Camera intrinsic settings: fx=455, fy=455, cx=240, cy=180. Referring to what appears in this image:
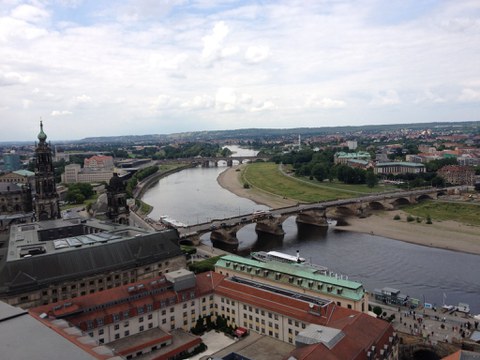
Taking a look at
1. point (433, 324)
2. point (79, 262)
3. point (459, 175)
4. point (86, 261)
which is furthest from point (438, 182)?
point (79, 262)

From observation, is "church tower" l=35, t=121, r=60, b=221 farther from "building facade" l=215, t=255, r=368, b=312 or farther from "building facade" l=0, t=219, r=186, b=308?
"building facade" l=215, t=255, r=368, b=312

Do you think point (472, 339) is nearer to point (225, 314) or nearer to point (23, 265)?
point (225, 314)

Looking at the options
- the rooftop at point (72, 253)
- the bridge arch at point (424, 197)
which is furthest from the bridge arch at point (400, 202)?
the rooftop at point (72, 253)

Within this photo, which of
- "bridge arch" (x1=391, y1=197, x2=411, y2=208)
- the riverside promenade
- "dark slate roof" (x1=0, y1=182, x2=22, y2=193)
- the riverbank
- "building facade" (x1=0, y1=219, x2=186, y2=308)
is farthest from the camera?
the riverbank

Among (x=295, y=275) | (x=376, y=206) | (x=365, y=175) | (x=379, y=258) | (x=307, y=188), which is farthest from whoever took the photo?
(x=365, y=175)

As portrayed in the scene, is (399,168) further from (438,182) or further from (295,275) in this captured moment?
(295,275)

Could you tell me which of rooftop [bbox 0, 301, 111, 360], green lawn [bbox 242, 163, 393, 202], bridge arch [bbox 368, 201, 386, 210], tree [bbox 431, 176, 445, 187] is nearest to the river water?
bridge arch [bbox 368, 201, 386, 210]

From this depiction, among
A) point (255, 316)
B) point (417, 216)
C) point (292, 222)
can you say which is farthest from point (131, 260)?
point (417, 216)
